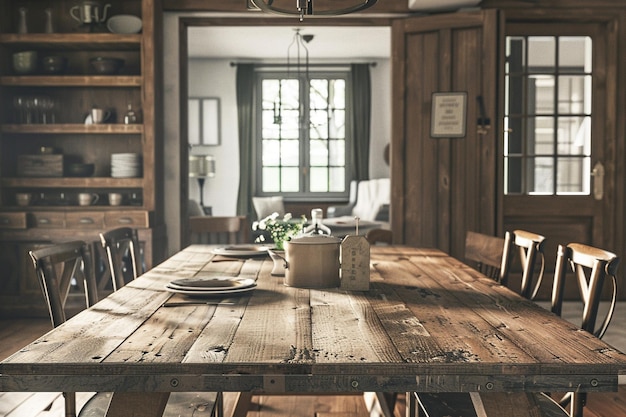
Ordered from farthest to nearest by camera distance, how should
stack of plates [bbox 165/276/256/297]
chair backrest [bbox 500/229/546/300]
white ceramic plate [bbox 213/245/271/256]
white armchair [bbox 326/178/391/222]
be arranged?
white armchair [bbox 326/178/391/222], white ceramic plate [bbox 213/245/271/256], chair backrest [bbox 500/229/546/300], stack of plates [bbox 165/276/256/297]

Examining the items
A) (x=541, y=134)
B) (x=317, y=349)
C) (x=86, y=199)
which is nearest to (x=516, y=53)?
(x=541, y=134)

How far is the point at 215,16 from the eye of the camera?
5.93 m

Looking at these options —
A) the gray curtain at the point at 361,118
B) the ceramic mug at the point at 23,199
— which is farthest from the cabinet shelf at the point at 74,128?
the gray curtain at the point at 361,118

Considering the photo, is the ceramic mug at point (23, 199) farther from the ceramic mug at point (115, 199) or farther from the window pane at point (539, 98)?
the window pane at point (539, 98)

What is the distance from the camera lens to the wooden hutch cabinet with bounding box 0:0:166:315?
5539mm

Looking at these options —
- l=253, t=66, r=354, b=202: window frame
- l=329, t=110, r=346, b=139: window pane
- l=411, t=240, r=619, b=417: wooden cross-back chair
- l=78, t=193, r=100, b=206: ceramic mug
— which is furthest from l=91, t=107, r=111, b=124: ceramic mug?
l=329, t=110, r=346, b=139: window pane

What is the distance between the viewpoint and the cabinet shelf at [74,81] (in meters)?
5.62

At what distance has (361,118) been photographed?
10523 millimetres

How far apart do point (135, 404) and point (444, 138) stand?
4533mm

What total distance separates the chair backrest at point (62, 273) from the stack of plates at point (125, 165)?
3.08m

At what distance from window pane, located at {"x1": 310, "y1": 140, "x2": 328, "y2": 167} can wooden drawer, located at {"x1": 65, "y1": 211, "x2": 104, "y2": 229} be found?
5368 millimetres

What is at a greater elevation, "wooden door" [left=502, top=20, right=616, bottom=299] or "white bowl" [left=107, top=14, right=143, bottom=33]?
"white bowl" [left=107, top=14, right=143, bottom=33]

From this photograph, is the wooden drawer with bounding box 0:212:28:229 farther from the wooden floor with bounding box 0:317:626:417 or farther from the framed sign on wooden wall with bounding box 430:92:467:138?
the framed sign on wooden wall with bounding box 430:92:467:138

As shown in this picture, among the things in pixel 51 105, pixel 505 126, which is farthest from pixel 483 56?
pixel 51 105
